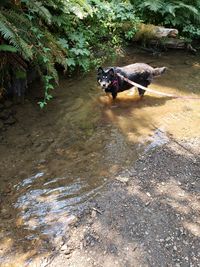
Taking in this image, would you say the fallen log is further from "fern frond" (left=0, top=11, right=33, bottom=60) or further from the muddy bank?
"fern frond" (left=0, top=11, right=33, bottom=60)

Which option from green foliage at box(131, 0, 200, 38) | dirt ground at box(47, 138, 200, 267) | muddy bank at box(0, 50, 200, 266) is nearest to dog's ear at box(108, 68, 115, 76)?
muddy bank at box(0, 50, 200, 266)

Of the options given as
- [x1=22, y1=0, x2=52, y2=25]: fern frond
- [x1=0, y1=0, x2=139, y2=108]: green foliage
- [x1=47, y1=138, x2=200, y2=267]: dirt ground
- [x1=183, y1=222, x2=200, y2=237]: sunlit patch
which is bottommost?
[x1=183, y1=222, x2=200, y2=237]: sunlit patch

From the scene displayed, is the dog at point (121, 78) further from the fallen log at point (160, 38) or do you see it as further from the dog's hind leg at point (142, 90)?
the fallen log at point (160, 38)

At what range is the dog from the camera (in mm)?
6914

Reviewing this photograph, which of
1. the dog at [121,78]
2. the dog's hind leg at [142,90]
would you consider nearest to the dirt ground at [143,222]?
the dog at [121,78]

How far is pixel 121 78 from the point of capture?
7.19 meters

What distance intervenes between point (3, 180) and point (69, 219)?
1271mm

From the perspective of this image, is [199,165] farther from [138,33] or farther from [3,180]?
[138,33]

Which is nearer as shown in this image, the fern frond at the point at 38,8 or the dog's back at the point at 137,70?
the fern frond at the point at 38,8

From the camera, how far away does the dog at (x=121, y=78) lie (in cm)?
691

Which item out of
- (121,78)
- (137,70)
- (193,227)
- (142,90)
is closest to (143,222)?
(193,227)

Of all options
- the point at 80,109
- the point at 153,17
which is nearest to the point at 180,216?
the point at 80,109

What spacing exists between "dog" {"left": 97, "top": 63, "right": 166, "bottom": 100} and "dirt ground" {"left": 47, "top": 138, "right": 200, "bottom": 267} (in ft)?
7.01

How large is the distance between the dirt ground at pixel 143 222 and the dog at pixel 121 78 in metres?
2.14
